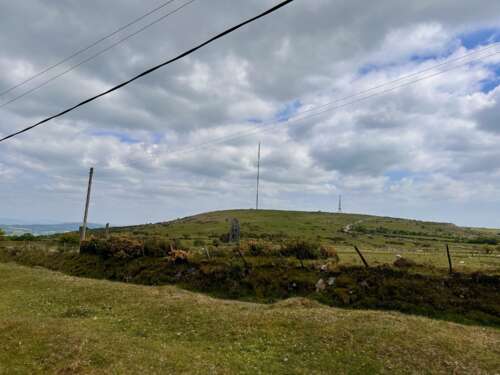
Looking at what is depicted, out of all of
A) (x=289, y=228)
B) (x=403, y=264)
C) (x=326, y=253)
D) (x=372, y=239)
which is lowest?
(x=403, y=264)

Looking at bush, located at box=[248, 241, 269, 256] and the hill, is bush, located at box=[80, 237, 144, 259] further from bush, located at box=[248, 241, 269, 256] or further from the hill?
the hill

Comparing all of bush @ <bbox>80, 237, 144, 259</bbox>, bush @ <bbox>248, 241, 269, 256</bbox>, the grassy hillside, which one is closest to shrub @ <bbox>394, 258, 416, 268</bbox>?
the grassy hillside

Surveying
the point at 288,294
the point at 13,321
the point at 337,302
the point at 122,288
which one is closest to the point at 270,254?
the point at 288,294

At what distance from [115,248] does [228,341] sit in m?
18.7

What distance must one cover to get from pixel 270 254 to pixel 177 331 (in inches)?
430

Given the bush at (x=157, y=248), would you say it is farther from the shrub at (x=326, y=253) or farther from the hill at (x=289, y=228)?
the hill at (x=289, y=228)

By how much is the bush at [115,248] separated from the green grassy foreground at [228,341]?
10942 mm

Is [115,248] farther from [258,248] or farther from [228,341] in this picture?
[228,341]

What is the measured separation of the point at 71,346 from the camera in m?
9.06

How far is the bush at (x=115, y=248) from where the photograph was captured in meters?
25.1

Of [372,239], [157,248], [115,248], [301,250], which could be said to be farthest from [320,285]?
[372,239]

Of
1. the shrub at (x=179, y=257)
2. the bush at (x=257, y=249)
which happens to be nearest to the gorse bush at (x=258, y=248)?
the bush at (x=257, y=249)

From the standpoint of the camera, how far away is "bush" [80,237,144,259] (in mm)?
25069

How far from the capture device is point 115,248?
2600cm
